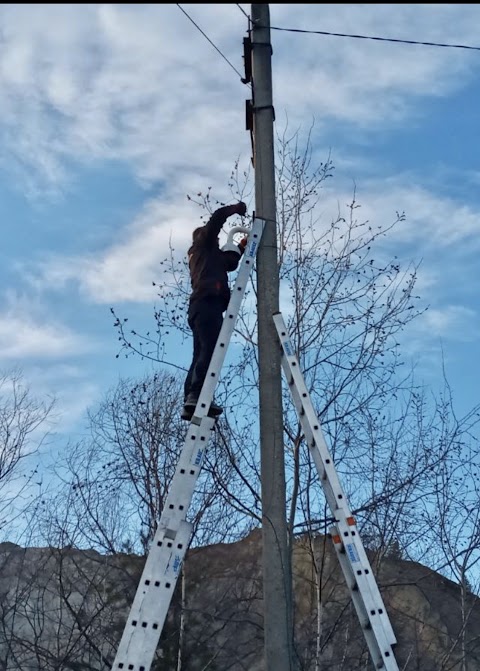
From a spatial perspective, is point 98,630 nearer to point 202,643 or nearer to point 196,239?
point 202,643

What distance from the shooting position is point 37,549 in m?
14.4

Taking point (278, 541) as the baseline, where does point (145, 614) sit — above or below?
below

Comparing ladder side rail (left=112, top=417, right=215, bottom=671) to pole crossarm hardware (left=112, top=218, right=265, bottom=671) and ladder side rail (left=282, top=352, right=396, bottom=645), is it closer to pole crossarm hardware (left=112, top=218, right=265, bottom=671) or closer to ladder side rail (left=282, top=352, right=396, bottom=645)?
pole crossarm hardware (left=112, top=218, right=265, bottom=671)

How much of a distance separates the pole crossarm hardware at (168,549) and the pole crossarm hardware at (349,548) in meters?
0.51

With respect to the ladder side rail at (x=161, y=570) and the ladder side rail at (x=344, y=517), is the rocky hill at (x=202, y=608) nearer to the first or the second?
the ladder side rail at (x=344, y=517)

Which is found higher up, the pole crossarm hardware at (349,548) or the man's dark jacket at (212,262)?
the man's dark jacket at (212,262)

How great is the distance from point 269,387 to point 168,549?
1.45m

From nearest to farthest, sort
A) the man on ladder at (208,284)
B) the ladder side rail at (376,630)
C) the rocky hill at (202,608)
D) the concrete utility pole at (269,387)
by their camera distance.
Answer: the ladder side rail at (376,630) < the concrete utility pole at (269,387) < the man on ladder at (208,284) < the rocky hill at (202,608)

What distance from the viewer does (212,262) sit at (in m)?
5.48

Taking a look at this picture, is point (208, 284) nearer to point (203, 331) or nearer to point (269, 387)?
point (203, 331)

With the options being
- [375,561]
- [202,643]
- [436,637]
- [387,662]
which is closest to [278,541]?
[387,662]

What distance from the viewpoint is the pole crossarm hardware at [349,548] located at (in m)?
3.91

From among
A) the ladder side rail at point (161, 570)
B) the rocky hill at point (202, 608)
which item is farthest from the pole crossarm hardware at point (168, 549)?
the rocky hill at point (202, 608)

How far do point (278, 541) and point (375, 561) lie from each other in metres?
5.35
